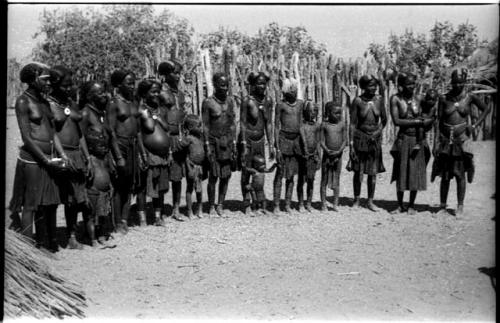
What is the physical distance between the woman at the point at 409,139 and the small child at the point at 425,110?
0.01 metres

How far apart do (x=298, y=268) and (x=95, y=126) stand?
230cm

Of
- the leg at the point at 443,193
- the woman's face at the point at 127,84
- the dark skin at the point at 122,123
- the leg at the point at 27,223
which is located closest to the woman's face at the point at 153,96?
the dark skin at the point at 122,123

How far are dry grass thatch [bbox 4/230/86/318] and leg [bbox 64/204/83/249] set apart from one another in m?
1.14

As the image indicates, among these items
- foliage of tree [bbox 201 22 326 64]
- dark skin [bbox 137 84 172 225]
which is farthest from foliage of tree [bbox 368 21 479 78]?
dark skin [bbox 137 84 172 225]

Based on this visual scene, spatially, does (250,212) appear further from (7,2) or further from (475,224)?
(7,2)

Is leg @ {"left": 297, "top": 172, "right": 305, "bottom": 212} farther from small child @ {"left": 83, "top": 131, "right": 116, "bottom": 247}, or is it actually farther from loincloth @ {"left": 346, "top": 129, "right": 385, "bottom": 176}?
→ small child @ {"left": 83, "top": 131, "right": 116, "bottom": 247}

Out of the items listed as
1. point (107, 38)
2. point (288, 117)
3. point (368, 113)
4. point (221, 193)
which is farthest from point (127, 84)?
point (107, 38)

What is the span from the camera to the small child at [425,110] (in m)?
8.52

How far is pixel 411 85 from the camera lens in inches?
331

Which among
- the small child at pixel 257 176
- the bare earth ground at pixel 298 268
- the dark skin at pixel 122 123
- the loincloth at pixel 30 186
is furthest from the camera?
the small child at pixel 257 176

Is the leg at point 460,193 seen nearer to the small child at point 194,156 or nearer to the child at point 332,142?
the child at point 332,142

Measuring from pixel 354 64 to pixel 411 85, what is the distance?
604cm

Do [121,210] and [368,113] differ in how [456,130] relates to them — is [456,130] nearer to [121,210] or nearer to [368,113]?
[368,113]

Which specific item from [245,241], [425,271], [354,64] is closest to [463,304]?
[425,271]
